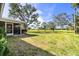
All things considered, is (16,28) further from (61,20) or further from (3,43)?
(61,20)

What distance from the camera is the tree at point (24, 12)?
437cm

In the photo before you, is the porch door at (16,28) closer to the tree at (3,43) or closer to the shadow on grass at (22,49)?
the shadow on grass at (22,49)

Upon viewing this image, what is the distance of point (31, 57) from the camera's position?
14.2ft

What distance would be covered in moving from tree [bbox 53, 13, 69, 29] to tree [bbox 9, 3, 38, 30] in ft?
1.04

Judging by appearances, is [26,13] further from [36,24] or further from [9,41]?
[9,41]

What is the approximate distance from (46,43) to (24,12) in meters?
0.60

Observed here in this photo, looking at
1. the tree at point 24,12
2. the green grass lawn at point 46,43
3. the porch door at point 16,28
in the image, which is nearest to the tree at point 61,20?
the green grass lawn at point 46,43

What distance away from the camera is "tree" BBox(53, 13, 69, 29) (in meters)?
4.34

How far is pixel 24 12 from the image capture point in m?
4.42

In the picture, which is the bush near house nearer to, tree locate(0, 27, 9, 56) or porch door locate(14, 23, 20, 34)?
tree locate(0, 27, 9, 56)

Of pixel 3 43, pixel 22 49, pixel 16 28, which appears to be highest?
pixel 16 28

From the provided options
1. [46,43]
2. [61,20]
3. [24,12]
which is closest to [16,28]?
[24,12]

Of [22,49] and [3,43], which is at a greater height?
[3,43]

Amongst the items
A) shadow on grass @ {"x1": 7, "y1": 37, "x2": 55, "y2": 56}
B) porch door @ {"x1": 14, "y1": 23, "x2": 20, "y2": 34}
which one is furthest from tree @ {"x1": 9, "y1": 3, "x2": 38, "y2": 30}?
shadow on grass @ {"x1": 7, "y1": 37, "x2": 55, "y2": 56}
